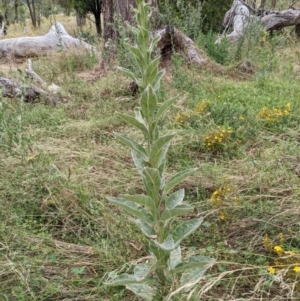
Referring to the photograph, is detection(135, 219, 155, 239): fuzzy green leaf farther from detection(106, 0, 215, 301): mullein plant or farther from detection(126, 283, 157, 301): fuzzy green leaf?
detection(126, 283, 157, 301): fuzzy green leaf

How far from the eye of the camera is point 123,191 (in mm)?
2729

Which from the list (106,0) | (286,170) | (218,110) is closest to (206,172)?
(286,170)

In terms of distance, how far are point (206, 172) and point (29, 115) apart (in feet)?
7.18

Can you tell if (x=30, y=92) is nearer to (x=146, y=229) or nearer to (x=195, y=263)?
(x=146, y=229)

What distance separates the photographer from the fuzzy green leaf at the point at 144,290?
5.12 feet

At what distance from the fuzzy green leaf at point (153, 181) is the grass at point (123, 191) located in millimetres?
585

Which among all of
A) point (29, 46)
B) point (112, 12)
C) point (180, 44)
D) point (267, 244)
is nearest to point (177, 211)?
point (267, 244)

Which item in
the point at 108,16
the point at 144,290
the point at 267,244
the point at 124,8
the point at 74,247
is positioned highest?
the point at 124,8

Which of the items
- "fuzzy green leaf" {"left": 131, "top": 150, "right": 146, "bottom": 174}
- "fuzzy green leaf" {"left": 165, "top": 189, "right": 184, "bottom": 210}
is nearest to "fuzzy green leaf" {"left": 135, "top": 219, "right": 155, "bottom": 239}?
"fuzzy green leaf" {"left": 165, "top": 189, "right": 184, "bottom": 210}

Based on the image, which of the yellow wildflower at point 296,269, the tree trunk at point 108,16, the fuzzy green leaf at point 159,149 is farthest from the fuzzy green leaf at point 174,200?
the tree trunk at point 108,16

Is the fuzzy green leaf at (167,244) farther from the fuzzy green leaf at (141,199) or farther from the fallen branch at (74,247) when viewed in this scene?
the fallen branch at (74,247)

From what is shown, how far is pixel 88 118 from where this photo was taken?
13.5 ft

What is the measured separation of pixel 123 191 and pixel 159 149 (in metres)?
1.49

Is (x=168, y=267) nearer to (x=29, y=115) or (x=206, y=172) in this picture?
(x=206, y=172)
